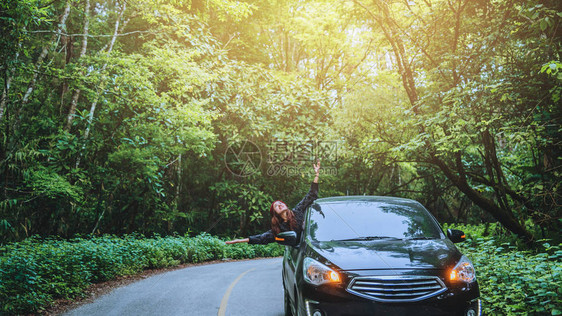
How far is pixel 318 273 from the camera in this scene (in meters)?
4.46

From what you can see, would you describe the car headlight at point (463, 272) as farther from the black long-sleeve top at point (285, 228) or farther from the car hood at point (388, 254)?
the black long-sleeve top at point (285, 228)

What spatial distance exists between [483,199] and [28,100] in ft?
47.6

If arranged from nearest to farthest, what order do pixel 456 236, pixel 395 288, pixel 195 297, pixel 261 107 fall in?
pixel 395 288 → pixel 456 236 → pixel 195 297 → pixel 261 107

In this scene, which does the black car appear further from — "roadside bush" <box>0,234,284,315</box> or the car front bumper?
"roadside bush" <box>0,234,284,315</box>

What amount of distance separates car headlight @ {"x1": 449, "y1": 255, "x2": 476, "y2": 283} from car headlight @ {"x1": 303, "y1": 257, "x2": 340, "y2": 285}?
1.27m

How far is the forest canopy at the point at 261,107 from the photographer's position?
8.78 meters

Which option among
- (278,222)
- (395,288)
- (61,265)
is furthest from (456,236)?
(61,265)

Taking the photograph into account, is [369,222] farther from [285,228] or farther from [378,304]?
[285,228]

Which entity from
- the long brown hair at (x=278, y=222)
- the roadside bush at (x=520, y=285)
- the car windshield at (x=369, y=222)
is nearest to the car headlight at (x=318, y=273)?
the car windshield at (x=369, y=222)

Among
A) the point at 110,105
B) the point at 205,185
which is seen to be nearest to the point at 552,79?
the point at 110,105

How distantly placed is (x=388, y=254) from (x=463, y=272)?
837 millimetres

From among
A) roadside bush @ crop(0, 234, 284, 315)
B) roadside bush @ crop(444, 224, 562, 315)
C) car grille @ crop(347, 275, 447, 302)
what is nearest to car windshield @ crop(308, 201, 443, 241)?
car grille @ crop(347, 275, 447, 302)

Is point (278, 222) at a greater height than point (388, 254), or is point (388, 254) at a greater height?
point (278, 222)

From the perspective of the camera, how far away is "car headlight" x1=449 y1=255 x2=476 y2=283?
4402 mm
